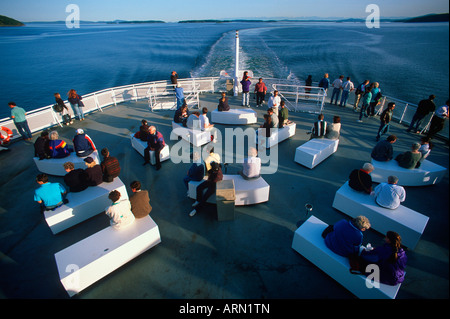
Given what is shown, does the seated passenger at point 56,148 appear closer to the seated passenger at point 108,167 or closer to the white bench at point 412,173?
the seated passenger at point 108,167

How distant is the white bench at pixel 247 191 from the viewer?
5.57 m

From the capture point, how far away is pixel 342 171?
7234mm

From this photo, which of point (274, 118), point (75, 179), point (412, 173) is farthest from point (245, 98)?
point (75, 179)

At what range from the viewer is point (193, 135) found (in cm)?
853

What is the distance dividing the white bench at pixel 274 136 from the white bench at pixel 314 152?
1265 millimetres

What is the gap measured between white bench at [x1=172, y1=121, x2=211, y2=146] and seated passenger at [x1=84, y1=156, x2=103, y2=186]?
378cm

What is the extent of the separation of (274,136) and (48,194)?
7.13 m

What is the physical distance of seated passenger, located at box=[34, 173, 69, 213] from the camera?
4684 millimetres

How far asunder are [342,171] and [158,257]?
624 centimetres

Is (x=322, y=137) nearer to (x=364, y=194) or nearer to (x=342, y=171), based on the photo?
(x=342, y=171)

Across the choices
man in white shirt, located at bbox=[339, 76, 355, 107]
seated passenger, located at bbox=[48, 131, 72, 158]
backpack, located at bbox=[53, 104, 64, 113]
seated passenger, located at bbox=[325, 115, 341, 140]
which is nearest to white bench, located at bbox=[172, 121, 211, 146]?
seated passenger, located at bbox=[48, 131, 72, 158]

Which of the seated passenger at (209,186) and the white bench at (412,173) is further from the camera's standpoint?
the white bench at (412,173)

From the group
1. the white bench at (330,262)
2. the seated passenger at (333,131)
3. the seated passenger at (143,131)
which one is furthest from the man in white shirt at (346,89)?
the seated passenger at (143,131)

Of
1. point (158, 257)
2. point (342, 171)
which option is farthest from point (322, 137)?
point (158, 257)
